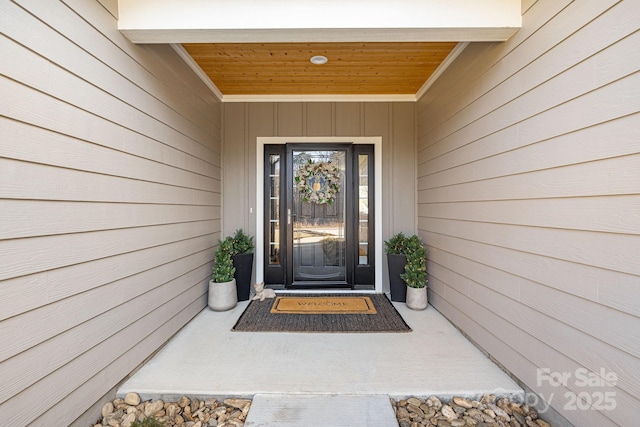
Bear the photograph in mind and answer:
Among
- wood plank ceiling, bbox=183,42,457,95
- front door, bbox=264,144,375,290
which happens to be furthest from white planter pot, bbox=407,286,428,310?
wood plank ceiling, bbox=183,42,457,95

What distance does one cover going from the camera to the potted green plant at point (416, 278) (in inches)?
122

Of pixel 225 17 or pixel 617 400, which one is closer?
pixel 617 400

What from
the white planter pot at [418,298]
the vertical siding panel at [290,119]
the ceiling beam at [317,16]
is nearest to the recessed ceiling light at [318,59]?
the ceiling beam at [317,16]

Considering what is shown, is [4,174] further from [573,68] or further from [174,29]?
[573,68]

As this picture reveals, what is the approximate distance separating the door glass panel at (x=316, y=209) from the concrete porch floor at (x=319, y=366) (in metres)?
1.39

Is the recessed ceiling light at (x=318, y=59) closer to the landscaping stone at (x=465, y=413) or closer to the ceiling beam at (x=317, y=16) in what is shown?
the ceiling beam at (x=317, y=16)

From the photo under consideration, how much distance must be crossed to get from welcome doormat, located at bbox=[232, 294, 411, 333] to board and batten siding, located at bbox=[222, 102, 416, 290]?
2.83ft

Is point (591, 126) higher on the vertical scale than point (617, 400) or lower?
higher

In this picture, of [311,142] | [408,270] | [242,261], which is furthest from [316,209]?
[408,270]

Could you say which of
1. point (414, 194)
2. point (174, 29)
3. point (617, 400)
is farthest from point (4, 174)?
point (414, 194)

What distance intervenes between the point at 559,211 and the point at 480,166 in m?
0.81

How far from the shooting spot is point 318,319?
2828 millimetres

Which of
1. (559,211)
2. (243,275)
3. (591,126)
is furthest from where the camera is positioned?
(243,275)

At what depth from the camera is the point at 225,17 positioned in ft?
6.07
